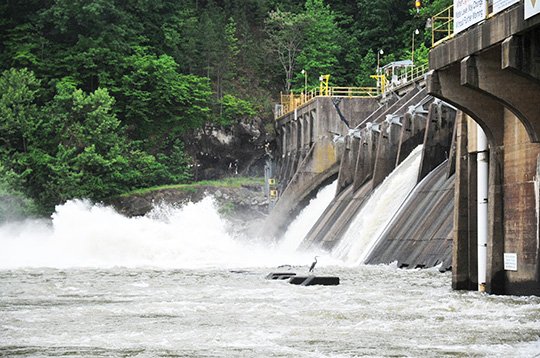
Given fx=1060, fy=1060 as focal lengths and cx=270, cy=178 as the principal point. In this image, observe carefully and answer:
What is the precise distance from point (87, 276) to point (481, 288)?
16921 millimetres

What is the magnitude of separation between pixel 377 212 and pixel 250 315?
21.5 meters

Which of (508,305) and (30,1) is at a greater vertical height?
(30,1)

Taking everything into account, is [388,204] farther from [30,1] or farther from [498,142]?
[30,1]

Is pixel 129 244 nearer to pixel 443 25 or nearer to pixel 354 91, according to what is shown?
pixel 443 25

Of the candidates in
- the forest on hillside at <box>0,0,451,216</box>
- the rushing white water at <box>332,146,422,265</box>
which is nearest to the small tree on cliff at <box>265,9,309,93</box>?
the forest on hillside at <box>0,0,451,216</box>

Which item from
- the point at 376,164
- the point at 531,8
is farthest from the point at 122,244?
the point at 531,8

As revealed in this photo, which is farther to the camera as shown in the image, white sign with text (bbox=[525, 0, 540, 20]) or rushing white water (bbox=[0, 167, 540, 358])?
white sign with text (bbox=[525, 0, 540, 20])

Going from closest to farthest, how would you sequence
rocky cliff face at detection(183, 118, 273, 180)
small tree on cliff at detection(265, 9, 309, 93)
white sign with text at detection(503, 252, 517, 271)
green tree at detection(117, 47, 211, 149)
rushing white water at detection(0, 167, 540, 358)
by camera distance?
rushing white water at detection(0, 167, 540, 358) < white sign with text at detection(503, 252, 517, 271) < green tree at detection(117, 47, 211, 149) < rocky cliff face at detection(183, 118, 273, 180) < small tree on cliff at detection(265, 9, 309, 93)

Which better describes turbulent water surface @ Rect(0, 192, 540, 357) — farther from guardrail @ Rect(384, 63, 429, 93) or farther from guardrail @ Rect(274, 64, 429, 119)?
guardrail @ Rect(274, 64, 429, 119)

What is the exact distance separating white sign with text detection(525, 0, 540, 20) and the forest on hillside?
1992 inches

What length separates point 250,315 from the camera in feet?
66.7

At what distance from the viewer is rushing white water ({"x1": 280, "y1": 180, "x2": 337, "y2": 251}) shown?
181 ft

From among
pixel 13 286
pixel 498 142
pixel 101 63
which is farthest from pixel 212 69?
pixel 498 142

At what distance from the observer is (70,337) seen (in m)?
17.1
